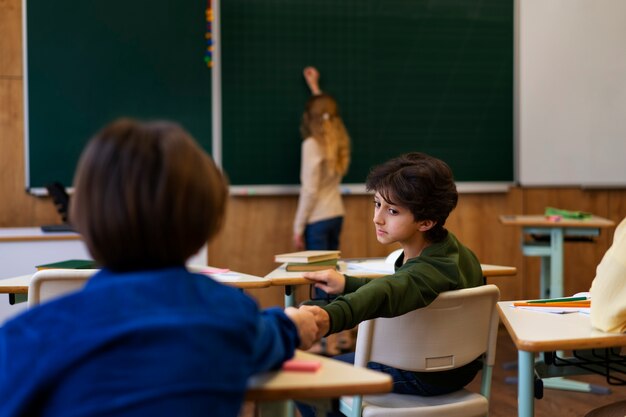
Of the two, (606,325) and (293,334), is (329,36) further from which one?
(293,334)

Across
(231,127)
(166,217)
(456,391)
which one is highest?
(231,127)

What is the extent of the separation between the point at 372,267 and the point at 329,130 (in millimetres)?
1935

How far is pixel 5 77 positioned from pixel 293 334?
4.35 m

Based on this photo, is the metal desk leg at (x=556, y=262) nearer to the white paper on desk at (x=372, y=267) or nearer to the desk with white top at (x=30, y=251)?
the white paper on desk at (x=372, y=267)

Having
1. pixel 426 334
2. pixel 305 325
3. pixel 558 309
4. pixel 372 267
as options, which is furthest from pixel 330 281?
pixel 372 267

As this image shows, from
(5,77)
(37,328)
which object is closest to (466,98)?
(5,77)

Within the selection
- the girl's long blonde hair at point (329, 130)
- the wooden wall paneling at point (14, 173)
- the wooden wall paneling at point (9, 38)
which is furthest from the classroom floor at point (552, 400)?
the wooden wall paneling at point (9, 38)

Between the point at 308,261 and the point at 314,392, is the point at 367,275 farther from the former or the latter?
the point at 314,392

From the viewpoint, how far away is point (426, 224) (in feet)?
7.64

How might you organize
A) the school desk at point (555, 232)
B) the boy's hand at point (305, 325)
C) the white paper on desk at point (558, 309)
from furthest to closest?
the school desk at point (555, 232)
the white paper on desk at point (558, 309)
the boy's hand at point (305, 325)

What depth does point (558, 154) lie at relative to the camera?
5.93m

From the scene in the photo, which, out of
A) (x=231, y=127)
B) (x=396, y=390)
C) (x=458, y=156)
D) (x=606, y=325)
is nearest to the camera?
(x=606, y=325)

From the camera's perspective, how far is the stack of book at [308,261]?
3.25 meters

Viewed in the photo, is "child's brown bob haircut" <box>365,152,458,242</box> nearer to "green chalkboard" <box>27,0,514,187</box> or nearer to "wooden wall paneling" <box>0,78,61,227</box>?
"green chalkboard" <box>27,0,514,187</box>
